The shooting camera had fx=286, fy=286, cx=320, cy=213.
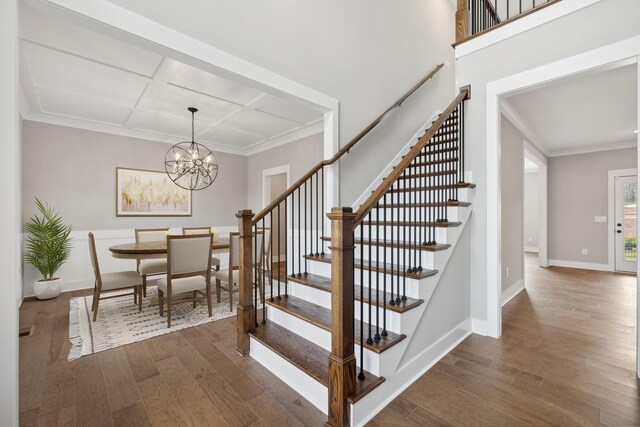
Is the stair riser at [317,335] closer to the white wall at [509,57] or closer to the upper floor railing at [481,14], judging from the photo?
the white wall at [509,57]

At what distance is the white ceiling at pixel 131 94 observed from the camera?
2596 mm

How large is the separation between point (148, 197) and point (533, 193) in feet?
34.4

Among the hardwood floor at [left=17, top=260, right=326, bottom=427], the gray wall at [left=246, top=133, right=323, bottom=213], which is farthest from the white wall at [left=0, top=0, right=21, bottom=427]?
the gray wall at [left=246, top=133, right=323, bottom=213]

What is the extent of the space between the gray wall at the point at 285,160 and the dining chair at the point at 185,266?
2571mm

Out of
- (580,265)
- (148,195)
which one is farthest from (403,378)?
(580,265)

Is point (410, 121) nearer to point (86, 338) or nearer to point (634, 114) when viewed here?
point (634, 114)

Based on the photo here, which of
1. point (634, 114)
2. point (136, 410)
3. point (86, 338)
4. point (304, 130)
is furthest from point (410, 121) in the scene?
point (86, 338)

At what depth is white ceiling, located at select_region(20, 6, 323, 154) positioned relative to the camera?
2.60m

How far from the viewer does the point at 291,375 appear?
75.8 inches

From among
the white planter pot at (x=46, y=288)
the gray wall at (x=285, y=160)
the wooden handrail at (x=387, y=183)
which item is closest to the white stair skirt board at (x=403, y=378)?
the wooden handrail at (x=387, y=183)

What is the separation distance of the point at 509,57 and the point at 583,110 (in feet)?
7.81

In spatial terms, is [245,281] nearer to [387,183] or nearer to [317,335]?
[317,335]

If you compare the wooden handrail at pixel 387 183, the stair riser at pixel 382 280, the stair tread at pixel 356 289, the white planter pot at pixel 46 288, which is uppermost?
the wooden handrail at pixel 387 183

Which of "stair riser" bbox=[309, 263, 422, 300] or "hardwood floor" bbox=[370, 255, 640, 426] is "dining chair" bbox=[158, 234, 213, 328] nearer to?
"stair riser" bbox=[309, 263, 422, 300]
